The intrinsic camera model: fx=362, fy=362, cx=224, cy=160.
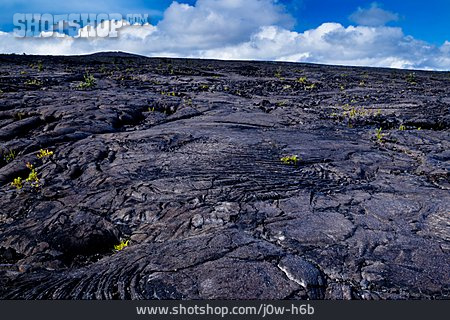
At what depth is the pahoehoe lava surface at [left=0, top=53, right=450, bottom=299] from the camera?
17.2 ft

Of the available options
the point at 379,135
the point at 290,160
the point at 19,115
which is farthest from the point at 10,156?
the point at 379,135

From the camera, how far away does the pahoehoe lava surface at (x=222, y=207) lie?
206 inches

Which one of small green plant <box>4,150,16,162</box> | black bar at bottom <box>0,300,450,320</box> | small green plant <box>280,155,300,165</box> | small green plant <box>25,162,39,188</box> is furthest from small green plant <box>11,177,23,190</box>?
small green plant <box>280,155,300,165</box>

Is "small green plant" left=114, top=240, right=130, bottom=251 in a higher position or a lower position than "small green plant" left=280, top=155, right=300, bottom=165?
lower

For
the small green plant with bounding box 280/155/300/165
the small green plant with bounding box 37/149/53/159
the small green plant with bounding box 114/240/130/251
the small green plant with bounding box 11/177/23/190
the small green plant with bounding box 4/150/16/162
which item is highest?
the small green plant with bounding box 280/155/300/165

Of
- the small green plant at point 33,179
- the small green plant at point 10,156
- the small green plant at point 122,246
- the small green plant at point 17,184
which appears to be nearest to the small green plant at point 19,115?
the small green plant at point 10,156

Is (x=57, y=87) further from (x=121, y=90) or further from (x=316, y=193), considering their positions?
(x=316, y=193)

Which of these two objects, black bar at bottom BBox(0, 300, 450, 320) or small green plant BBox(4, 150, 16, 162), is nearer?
black bar at bottom BBox(0, 300, 450, 320)

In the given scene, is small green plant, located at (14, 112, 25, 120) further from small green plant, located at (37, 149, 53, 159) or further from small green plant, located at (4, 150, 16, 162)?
small green plant, located at (37, 149, 53, 159)

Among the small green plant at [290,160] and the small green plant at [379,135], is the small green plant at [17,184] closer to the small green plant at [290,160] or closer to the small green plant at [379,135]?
the small green plant at [290,160]

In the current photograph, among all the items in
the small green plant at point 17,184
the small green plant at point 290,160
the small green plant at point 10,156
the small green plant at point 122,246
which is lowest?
the small green plant at point 122,246

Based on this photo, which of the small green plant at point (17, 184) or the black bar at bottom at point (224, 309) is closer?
the black bar at bottom at point (224, 309)

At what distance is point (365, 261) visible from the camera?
18.3 ft

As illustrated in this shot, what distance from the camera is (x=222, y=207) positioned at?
738 cm
